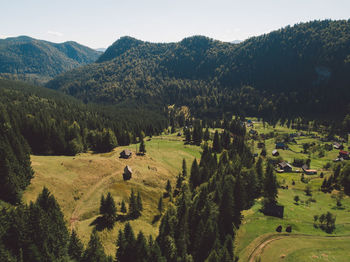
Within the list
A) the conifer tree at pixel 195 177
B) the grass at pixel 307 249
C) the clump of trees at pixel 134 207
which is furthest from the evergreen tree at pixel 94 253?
the conifer tree at pixel 195 177

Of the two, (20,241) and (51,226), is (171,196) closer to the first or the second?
(51,226)

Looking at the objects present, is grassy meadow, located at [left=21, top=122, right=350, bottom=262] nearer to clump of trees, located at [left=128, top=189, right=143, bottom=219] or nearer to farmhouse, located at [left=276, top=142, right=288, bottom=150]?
clump of trees, located at [left=128, top=189, right=143, bottom=219]

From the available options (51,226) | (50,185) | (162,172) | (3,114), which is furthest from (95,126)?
(51,226)

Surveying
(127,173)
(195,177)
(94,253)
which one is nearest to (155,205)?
(127,173)

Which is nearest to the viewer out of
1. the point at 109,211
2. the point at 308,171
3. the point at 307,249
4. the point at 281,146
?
the point at 307,249

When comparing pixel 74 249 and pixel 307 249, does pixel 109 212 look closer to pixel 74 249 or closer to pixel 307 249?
pixel 74 249

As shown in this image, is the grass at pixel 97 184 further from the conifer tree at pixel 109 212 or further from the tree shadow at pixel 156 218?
the conifer tree at pixel 109 212

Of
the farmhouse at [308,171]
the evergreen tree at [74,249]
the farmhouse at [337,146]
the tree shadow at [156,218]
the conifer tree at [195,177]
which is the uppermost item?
the evergreen tree at [74,249]

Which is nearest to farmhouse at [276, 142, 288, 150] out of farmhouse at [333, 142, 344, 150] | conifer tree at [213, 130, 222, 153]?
farmhouse at [333, 142, 344, 150]
